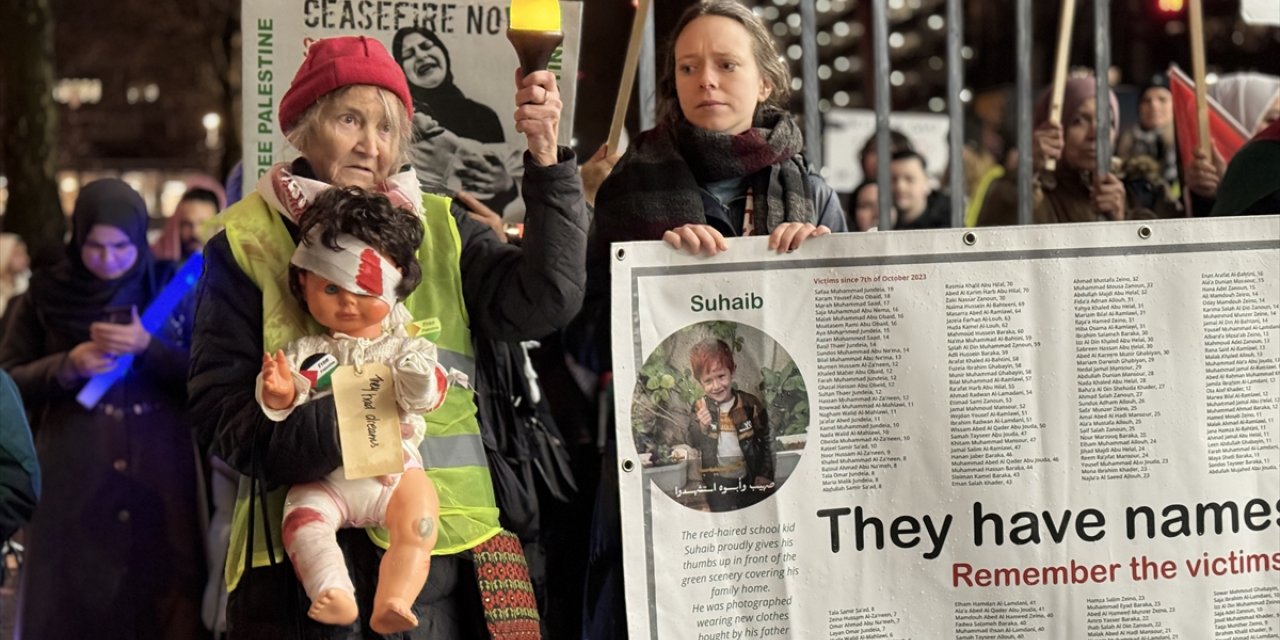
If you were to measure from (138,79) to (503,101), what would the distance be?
19.8 metres

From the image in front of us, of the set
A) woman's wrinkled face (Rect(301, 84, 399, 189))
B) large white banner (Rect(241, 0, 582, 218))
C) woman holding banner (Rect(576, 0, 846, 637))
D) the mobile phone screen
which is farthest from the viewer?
the mobile phone screen

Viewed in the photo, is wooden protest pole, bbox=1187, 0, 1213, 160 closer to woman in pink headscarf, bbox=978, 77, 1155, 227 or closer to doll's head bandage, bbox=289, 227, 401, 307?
woman in pink headscarf, bbox=978, 77, 1155, 227

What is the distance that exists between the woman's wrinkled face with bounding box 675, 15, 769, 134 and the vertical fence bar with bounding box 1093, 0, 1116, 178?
1523 millimetres

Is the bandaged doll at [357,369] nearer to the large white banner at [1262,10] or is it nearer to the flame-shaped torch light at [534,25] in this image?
the flame-shaped torch light at [534,25]

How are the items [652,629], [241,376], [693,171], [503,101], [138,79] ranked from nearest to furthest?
[241,376], [652,629], [693,171], [503,101], [138,79]

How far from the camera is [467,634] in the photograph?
3070mm

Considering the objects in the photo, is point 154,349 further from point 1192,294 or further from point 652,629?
point 1192,294

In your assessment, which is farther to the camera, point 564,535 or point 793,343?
point 564,535

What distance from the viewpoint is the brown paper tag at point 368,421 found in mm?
2855

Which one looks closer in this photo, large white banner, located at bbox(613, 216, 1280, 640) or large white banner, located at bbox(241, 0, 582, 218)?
large white banner, located at bbox(613, 216, 1280, 640)

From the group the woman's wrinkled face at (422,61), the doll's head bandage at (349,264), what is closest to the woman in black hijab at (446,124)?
the woman's wrinkled face at (422,61)

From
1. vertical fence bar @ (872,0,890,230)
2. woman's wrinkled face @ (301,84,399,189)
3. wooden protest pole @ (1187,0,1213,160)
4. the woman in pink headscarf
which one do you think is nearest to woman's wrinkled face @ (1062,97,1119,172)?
the woman in pink headscarf

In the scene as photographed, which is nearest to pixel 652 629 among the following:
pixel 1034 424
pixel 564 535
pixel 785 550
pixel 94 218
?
pixel 785 550

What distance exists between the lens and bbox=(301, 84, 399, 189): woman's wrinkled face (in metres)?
3.08
